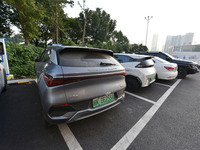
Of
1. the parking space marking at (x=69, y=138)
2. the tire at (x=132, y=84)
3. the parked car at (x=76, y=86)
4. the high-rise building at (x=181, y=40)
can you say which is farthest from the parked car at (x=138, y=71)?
the high-rise building at (x=181, y=40)

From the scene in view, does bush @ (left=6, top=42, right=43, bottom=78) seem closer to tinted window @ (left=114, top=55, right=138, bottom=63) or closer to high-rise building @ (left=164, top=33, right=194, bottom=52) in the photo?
tinted window @ (left=114, top=55, right=138, bottom=63)

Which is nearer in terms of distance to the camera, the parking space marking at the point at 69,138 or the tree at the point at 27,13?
the parking space marking at the point at 69,138

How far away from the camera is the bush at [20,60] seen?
525 centimetres

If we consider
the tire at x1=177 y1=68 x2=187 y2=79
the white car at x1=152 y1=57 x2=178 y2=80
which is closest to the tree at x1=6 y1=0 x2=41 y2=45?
the white car at x1=152 y1=57 x2=178 y2=80

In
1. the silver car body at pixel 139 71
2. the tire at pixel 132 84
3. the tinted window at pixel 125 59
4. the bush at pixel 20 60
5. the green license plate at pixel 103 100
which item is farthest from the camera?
the bush at pixel 20 60

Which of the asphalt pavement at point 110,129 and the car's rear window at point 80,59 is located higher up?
the car's rear window at point 80,59

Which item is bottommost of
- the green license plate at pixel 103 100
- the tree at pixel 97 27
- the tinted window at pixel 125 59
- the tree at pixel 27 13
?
the green license plate at pixel 103 100

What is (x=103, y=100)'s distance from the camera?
1.78 m

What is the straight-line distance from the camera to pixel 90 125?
77.5 inches

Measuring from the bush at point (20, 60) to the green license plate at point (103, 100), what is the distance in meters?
5.29

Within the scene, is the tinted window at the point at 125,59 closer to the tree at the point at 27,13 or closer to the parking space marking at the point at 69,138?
the parking space marking at the point at 69,138

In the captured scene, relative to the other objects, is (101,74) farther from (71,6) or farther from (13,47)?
(71,6)

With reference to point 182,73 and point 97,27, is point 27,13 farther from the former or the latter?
point 97,27

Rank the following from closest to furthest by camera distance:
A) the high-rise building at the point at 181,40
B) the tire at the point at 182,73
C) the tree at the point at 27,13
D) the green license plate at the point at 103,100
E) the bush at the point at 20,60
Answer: the green license plate at the point at 103,100 < the bush at the point at 20,60 < the tire at the point at 182,73 < the tree at the point at 27,13 < the high-rise building at the point at 181,40
